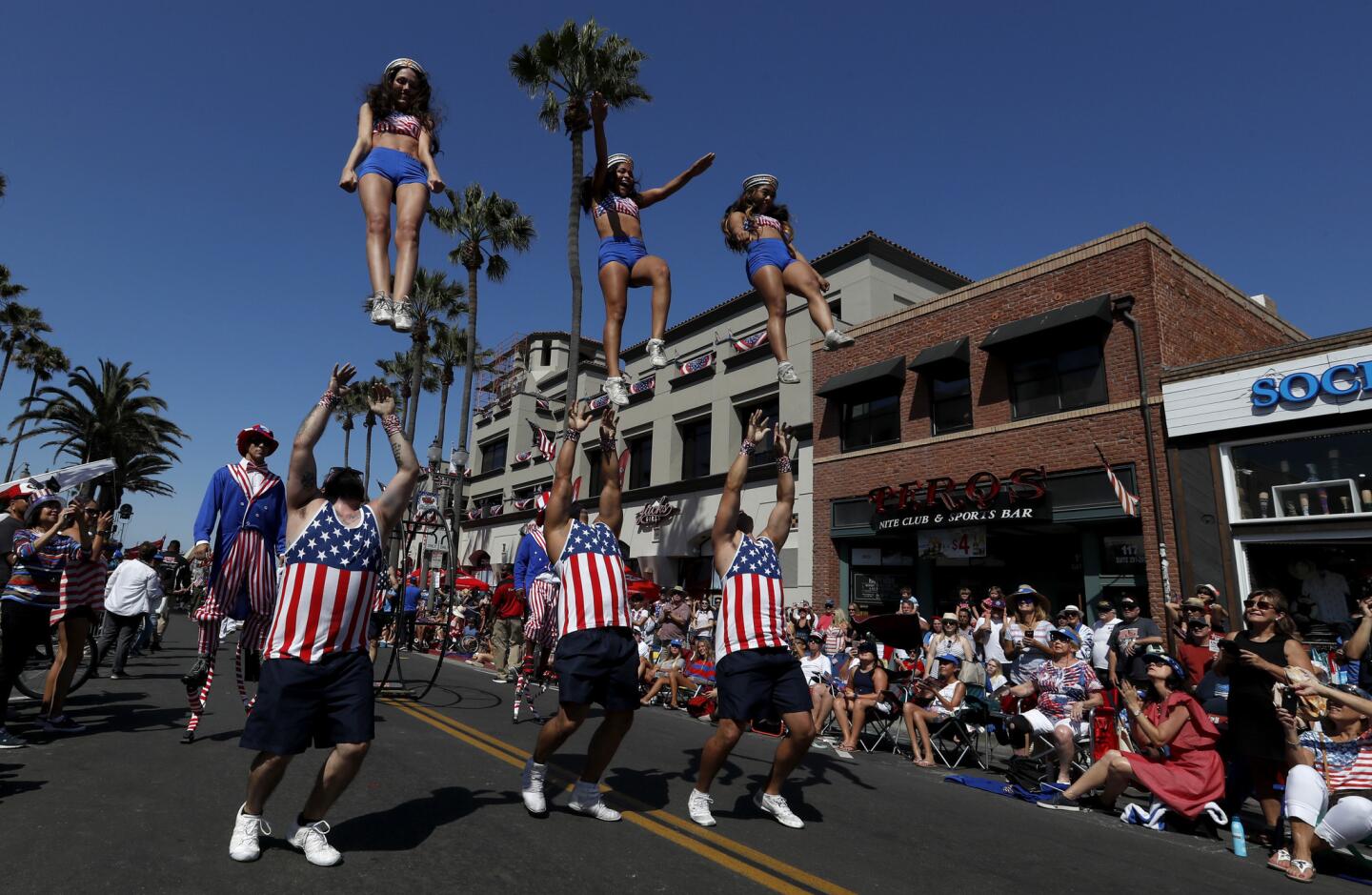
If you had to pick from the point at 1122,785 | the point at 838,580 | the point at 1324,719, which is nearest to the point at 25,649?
the point at 1122,785

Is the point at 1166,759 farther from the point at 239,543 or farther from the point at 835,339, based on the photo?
the point at 239,543

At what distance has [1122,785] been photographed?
253 inches

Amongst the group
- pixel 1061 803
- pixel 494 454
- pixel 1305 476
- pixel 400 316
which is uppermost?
pixel 494 454

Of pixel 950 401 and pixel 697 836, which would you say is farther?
pixel 950 401

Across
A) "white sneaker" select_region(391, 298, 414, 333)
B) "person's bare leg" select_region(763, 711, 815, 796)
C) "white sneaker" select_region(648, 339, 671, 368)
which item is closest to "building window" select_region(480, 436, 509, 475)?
"white sneaker" select_region(648, 339, 671, 368)

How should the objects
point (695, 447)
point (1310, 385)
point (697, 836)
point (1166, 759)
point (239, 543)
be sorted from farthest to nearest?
1. point (695, 447)
2. point (1310, 385)
3. point (1166, 759)
4. point (239, 543)
5. point (697, 836)

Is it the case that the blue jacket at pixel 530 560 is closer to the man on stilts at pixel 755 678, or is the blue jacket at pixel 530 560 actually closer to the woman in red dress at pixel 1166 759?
the man on stilts at pixel 755 678

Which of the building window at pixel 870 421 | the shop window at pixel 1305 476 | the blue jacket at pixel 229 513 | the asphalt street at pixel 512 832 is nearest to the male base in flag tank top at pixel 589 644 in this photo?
the asphalt street at pixel 512 832

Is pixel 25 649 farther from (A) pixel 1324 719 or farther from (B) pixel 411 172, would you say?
(A) pixel 1324 719

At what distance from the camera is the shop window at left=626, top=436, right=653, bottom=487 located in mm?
26969

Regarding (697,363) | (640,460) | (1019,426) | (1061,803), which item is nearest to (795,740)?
(1061,803)

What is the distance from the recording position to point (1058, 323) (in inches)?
586

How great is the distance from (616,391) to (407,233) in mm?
2178

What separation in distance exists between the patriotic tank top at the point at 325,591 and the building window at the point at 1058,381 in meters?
14.6
